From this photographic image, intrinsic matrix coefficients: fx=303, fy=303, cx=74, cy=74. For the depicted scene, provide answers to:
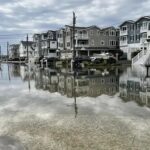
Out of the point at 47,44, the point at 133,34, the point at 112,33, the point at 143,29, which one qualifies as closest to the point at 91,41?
the point at 112,33

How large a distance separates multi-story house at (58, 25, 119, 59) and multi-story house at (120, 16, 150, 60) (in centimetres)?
432

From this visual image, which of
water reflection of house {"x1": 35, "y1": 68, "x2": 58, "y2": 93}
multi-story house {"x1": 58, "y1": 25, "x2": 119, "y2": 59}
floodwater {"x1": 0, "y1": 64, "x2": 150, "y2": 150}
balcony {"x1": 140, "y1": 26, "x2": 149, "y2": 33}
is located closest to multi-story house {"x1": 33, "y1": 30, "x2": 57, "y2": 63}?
multi-story house {"x1": 58, "y1": 25, "x2": 119, "y2": 59}

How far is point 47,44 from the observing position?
101m

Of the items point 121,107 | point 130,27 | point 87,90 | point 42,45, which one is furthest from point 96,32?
point 121,107

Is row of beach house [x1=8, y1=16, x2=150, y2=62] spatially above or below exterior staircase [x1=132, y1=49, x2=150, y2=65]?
above

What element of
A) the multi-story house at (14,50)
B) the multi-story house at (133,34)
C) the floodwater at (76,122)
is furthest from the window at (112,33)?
the multi-story house at (14,50)

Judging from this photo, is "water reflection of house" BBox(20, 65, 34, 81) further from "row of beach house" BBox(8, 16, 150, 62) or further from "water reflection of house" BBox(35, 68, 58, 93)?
"row of beach house" BBox(8, 16, 150, 62)

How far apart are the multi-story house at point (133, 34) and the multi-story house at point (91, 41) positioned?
4321mm

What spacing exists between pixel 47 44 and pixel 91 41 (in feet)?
72.0

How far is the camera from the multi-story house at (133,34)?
70312 millimetres

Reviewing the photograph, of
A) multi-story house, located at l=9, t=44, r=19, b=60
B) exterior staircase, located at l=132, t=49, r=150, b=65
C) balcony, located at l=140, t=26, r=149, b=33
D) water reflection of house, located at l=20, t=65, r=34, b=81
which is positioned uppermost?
balcony, located at l=140, t=26, r=149, b=33

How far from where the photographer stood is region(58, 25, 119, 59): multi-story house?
8151 centimetres

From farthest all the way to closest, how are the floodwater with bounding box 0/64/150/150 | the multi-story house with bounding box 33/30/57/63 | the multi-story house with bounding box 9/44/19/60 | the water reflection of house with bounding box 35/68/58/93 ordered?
the multi-story house with bounding box 9/44/19/60, the multi-story house with bounding box 33/30/57/63, the water reflection of house with bounding box 35/68/58/93, the floodwater with bounding box 0/64/150/150

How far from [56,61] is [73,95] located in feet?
163
